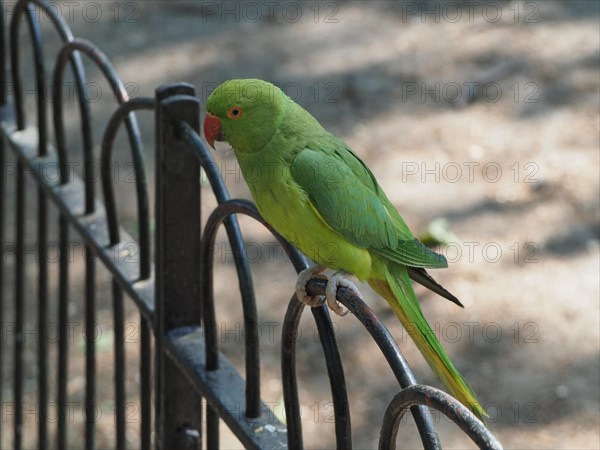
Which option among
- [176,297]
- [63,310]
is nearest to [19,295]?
[63,310]

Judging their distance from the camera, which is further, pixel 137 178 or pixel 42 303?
pixel 42 303

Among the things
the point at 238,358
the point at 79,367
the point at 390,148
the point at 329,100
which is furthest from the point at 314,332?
the point at 329,100

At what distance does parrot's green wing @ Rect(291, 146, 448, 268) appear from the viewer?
194 centimetres

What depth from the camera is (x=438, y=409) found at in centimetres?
113

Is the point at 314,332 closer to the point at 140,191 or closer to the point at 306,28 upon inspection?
the point at 140,191

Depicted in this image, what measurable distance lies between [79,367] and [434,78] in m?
2.68

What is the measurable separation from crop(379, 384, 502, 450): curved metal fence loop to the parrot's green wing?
26.8 inches

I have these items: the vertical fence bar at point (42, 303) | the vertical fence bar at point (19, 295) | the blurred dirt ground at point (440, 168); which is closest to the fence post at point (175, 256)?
the vertical fence bar at point (42, 303)

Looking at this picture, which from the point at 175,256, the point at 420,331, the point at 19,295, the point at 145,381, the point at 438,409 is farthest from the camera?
the point at 19,295

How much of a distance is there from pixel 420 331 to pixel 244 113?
58 cm

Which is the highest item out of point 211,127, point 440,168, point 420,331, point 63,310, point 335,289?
point 211,127

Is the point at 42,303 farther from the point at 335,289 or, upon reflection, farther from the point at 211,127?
the point at 335,289

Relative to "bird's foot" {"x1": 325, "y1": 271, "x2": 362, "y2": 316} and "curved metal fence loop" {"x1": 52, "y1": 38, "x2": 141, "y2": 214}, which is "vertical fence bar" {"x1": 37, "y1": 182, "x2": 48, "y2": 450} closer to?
"curved metal fence loop" {"x1": 52, "y1": 38, "x2": 141, "y2": 214}

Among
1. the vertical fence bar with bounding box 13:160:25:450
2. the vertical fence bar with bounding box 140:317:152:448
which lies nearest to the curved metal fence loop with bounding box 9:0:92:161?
the vertical fence bar with bounding box 13:160:25:450
